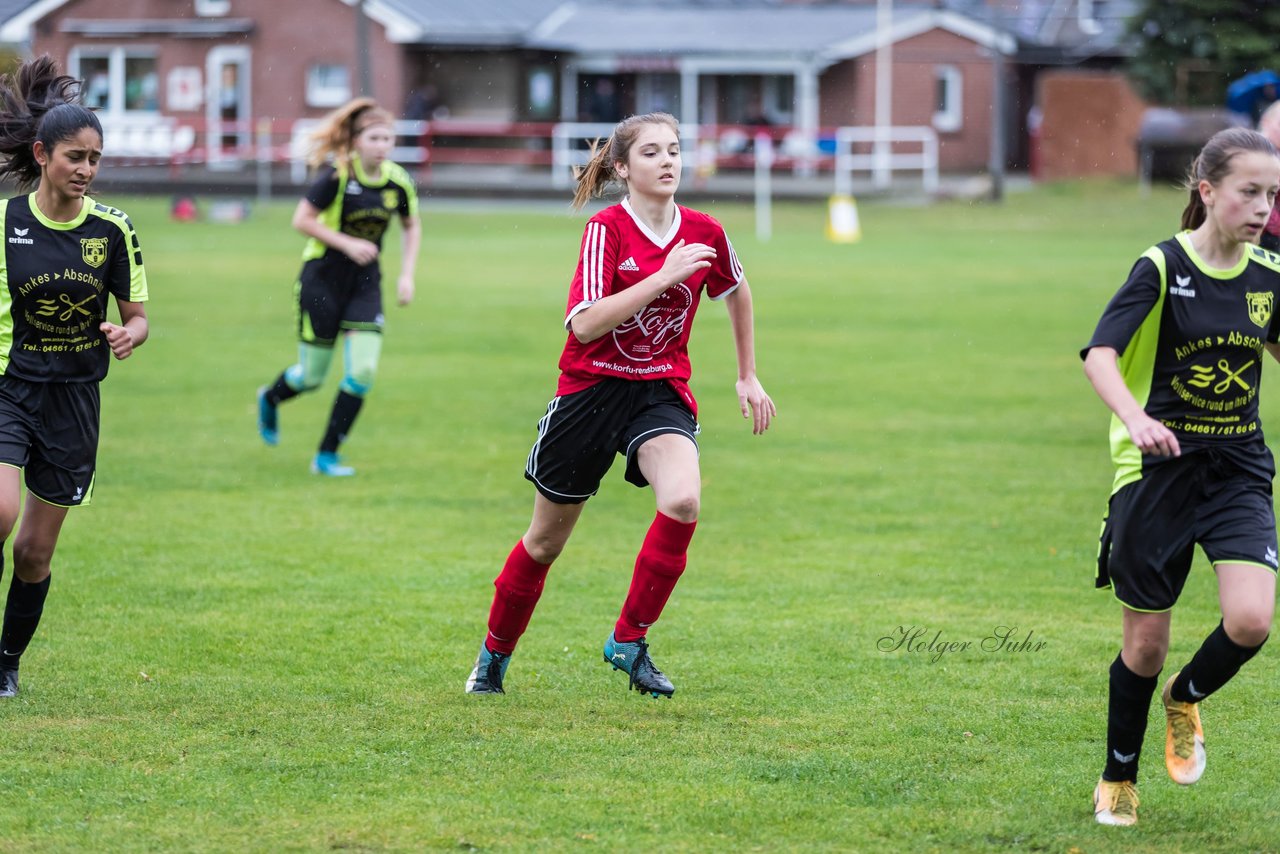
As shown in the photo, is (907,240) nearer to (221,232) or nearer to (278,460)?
(221,232)

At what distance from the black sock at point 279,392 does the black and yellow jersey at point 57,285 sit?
210 inches

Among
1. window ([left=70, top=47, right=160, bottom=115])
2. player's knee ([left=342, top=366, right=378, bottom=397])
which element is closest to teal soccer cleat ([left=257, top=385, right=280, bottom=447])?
player's knee ([left=342, top=366, right=378, bottom=397])

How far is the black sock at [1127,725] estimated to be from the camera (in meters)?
4.59

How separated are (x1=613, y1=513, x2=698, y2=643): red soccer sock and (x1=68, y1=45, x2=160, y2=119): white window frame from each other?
44770 mm

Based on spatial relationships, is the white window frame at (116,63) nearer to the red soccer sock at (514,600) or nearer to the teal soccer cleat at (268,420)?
Answer: the teal soccer cleat at (268,420)

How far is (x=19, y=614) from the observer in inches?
227

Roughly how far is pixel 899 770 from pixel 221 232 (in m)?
28.5

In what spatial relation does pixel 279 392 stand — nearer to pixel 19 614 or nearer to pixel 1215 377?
pixel 19 614

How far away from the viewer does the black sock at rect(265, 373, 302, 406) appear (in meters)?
11.0

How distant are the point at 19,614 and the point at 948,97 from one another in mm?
47146

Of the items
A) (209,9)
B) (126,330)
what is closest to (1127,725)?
(126,330)

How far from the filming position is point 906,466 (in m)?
10.9

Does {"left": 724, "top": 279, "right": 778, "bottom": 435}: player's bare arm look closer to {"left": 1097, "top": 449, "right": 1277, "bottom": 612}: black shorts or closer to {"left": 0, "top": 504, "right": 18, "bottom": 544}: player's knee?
{"left": 1097, "top": 449, "right": 1277, "bottom": 612}: black shorts

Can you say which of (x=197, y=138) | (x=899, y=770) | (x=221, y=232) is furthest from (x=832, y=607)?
(x=197, y=138)
